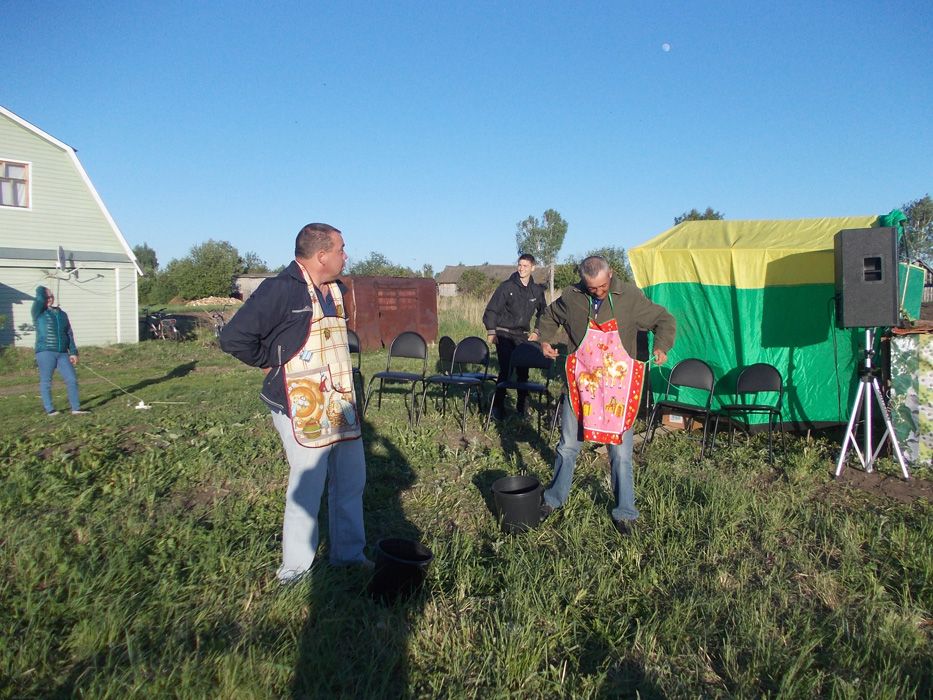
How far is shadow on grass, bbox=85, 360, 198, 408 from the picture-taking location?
9.62 metres

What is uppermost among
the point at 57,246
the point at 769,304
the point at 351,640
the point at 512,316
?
the point at 57,246

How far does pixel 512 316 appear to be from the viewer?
25.5 feet

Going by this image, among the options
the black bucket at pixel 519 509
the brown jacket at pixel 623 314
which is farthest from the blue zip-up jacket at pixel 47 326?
the brown jacket at pixel 623 314

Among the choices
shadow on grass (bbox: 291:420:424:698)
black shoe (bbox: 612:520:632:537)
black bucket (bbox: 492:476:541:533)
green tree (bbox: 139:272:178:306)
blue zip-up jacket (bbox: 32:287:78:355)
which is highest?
green tree (bbox: 139:272:178:306)

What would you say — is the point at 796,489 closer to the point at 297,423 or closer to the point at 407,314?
the point at 297,423

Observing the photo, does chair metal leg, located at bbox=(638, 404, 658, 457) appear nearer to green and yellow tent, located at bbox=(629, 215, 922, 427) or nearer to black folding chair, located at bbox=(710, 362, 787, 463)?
black folding chair, located at bbox=(710, 362, 787, 463)

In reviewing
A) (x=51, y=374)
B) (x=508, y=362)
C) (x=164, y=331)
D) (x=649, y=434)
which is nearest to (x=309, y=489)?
(x=649, y=434)

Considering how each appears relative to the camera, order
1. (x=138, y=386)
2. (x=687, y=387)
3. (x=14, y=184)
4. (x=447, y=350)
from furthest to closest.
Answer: (x=14, y=184), (x=138, y=386), (x=447, y=350), (x=687, y=387)

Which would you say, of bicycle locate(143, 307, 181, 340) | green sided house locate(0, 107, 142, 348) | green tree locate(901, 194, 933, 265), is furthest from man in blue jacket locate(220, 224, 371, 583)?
green tree locate(901, 194, 933, 265)

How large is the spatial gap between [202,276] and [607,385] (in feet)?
154

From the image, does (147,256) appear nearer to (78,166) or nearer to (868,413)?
(78,166)

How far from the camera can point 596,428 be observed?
4.38 meters

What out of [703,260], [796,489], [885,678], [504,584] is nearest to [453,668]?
[504,584]

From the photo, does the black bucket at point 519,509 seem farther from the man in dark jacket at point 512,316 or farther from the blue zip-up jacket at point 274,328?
the man in dark jacket at point 512,316
